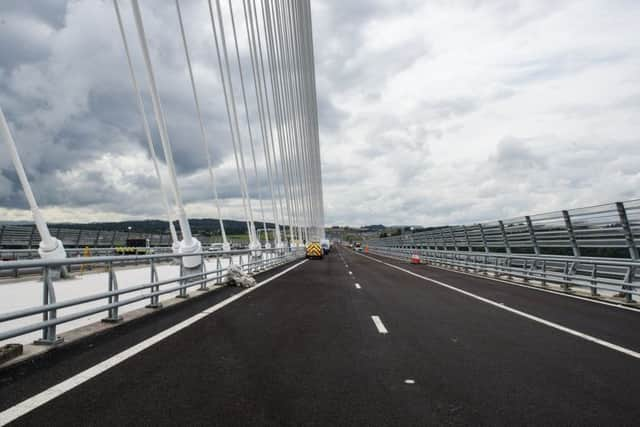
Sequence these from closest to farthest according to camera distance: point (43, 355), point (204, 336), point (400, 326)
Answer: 1. point (43, 355)
2. point (204, 336)
3. point (400, 326)

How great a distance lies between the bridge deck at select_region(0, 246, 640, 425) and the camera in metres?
4.02

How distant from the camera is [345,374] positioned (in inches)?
207

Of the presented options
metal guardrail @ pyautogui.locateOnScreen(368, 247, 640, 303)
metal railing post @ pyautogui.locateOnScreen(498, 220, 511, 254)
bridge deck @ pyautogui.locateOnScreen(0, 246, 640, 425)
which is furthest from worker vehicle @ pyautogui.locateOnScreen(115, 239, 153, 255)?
bridge deck @ pyautogui.locateOnScreen(0, 246, 640, 425)

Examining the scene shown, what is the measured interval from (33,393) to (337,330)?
4.81m

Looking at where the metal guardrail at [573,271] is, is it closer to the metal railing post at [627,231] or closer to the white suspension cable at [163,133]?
the metal railing post at [627,231]

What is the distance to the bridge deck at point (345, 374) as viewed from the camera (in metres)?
4.02

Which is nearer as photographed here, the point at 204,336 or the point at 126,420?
the point at 126,420

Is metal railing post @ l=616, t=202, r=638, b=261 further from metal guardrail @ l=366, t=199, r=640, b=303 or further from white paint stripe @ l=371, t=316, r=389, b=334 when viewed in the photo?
white paint stripe @ l=371, t=316, r=389, b=334

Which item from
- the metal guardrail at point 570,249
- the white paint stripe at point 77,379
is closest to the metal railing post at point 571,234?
the metal guardrail at point 570,249

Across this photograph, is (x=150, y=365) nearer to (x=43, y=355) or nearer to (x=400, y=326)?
(x=43, y=355)

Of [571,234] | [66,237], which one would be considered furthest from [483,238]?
[66,237]

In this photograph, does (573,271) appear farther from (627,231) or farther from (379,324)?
(379,324)

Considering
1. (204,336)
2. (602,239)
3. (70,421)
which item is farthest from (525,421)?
(602,239)

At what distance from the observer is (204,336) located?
7.33 m
